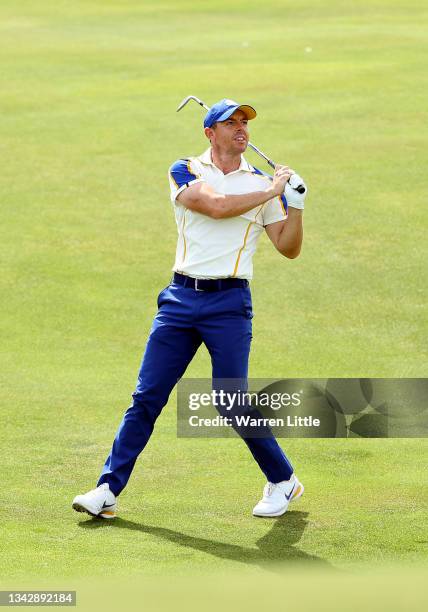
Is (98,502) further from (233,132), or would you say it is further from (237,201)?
(233,132)

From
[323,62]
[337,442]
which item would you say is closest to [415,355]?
[337,442]

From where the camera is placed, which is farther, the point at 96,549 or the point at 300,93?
the point at 300,93

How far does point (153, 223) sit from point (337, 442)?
728 cm

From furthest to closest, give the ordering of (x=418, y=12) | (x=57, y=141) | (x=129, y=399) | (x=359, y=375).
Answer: (x=418, y=12), (x=57, y=141), (x=359, y=375), (x=129, y=399)

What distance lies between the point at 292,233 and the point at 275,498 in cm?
171

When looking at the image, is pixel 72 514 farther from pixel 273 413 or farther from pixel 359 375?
pixel 359 375

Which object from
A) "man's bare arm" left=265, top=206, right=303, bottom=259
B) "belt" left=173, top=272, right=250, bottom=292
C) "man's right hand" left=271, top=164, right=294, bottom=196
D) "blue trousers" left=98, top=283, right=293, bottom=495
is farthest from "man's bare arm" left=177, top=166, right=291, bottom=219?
"blue trousers" left=98, top=283, right=293, bottom=495

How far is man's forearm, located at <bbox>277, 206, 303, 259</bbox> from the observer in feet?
27.8

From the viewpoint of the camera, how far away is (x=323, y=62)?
26078 mm

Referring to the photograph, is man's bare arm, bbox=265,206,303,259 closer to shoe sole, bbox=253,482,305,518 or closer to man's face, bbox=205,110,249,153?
man's face, bbox=205,110,249,153

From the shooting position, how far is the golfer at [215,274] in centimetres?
837

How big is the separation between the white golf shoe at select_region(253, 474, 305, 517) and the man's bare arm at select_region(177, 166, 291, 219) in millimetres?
1800

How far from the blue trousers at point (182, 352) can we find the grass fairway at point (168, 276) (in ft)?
1.30

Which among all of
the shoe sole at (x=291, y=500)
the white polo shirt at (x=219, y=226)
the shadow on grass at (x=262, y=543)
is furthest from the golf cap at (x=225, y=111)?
the shadow on grass at (x=262, y=543)
